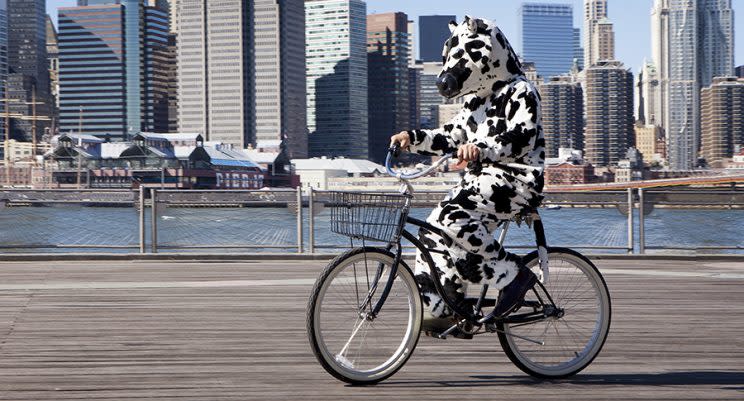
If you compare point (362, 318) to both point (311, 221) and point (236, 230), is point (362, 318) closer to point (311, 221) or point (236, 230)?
point (311, 221)

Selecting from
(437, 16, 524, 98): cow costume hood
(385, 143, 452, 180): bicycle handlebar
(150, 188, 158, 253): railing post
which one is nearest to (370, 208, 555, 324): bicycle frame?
(385, 143, 452, 180): bicycle handlebar

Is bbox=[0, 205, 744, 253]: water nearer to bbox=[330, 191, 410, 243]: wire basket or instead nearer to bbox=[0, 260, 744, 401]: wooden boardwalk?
bbox=[0, 260, 744, 401]: wooden boardwalk

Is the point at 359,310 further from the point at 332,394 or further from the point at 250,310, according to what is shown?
the point at 250,310

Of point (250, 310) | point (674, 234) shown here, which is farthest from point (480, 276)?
point (674, 234)

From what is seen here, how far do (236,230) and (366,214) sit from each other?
9.84m

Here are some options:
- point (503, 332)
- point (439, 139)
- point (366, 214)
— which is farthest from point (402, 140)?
point (503, 332)

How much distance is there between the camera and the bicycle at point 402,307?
13.8ft

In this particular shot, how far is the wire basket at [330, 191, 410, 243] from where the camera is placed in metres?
4.08

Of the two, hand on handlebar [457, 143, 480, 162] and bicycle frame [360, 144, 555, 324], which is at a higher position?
hand on handlebar [457, 143, 480, 162]

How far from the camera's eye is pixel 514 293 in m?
4.59

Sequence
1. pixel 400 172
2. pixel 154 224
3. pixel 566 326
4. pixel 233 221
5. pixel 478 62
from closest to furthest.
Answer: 1. pixel 400 172
2. pixel 478 62
3. pixel 566 326
4. pixel 154 224
5. pixel 233 221

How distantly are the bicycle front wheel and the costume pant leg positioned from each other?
11cm

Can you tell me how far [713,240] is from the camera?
→ 13.8 m

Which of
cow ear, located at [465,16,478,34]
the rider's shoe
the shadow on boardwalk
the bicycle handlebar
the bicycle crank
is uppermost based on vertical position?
cow ear, located at [465,16,478,34]
